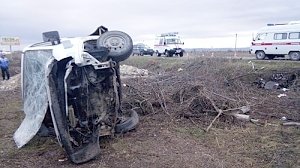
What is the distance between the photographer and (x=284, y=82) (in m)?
13.1

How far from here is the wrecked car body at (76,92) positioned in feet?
16.3

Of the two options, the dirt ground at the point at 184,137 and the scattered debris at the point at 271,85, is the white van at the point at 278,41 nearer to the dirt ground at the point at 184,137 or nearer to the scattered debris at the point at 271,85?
the scattered debris at the point at 271,85

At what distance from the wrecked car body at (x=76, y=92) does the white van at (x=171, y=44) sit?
1017 inches

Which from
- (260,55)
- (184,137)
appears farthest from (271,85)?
(260,55)

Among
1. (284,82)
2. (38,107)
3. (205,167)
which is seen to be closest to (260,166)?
(205,167)

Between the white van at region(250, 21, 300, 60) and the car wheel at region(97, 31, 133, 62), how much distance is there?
17.0 meters

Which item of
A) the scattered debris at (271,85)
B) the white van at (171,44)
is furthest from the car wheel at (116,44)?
the white van at (171,44)

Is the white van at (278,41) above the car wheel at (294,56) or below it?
above

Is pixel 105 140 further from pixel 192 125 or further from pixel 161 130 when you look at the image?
pixel 192 125

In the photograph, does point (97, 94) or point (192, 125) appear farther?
point (192, 125)

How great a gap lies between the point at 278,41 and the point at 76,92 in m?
18.8

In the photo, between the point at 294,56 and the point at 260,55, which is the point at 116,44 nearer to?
the point at 294,56

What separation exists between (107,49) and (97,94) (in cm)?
81

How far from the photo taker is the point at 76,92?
507 centimetres
